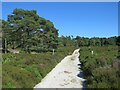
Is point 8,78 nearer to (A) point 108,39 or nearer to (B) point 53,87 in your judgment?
(B) point 53,87

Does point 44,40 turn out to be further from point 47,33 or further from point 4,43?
point 4,43

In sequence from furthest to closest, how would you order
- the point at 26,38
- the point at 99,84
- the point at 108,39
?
the point at 108,39, the point at 26,38, the point at 99,84

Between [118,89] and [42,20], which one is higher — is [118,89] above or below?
below

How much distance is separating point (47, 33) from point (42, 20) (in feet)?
9.37

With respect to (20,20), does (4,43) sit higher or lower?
lower

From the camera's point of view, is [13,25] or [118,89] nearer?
[118,89]

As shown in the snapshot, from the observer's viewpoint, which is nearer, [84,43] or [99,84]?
[99,84]

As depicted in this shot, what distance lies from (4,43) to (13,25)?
22.6 feet

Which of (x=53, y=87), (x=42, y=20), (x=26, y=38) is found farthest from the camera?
(x=42, y=20)

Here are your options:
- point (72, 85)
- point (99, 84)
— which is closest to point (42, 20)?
point (72, 85)

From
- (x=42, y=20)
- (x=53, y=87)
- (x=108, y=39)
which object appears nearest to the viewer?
(x=53, y=87)

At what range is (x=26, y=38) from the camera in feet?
143

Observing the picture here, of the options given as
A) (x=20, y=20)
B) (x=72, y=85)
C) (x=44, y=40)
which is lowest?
(x=72, y=85)

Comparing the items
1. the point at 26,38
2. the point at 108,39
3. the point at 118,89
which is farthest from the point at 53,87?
the point at 108,39
